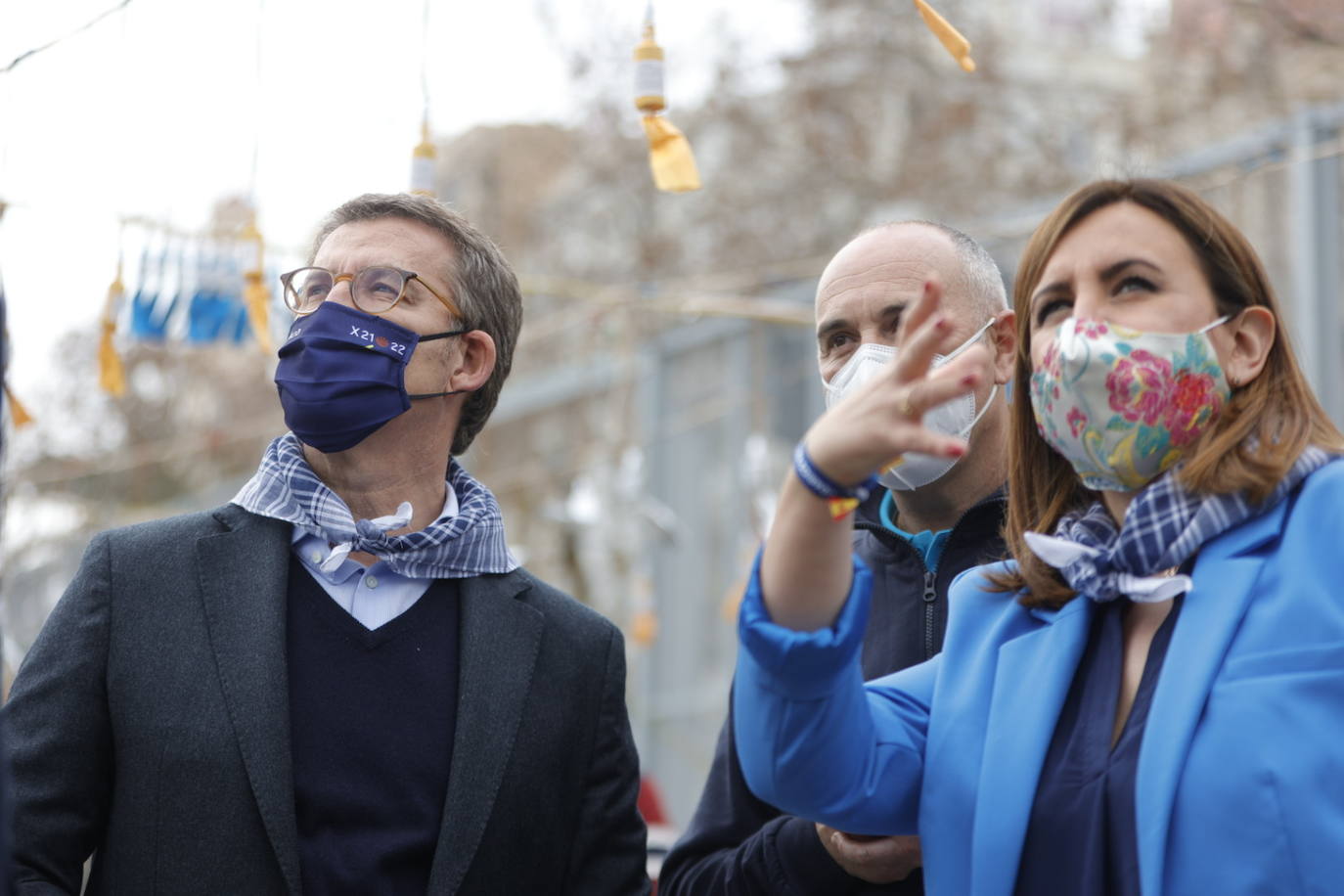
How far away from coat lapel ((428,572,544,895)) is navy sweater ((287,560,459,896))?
4 cm

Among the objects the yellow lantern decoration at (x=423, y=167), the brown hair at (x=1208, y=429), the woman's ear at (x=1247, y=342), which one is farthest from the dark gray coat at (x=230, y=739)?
the yellow lantern decoration at (x=423, y=167)

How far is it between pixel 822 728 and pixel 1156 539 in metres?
0.55

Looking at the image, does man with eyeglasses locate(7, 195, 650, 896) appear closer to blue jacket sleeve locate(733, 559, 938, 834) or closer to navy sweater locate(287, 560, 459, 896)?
navy sweater locate(287, 560, 459, 896)

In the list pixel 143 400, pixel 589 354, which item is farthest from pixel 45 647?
pixel 143 400

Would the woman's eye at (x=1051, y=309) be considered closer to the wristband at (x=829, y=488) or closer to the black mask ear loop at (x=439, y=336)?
the wristband at (x=829, y=488)

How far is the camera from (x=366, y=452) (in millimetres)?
3061

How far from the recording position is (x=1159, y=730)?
212 cm

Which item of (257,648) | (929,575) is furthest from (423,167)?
(929,575)

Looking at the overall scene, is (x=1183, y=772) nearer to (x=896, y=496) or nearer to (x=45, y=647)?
(x=896, y=496)

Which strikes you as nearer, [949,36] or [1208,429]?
[1208,429]

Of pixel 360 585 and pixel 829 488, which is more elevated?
pixel 829 488

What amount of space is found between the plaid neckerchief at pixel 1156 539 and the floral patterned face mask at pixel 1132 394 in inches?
1.9

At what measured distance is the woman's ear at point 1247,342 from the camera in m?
2.39

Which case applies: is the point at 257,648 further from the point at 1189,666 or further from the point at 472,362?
the point at 1189,666
